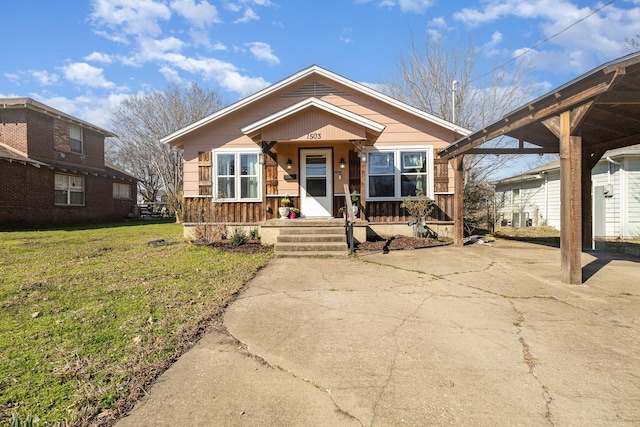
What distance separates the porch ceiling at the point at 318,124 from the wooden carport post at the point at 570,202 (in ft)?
14.9

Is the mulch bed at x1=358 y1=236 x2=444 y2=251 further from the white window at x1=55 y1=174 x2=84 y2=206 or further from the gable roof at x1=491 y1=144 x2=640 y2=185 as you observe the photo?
the white window at x1=55 y1=174 x2=84 y2=206

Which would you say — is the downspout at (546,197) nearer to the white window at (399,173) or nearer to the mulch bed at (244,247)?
the white window at (399,173)

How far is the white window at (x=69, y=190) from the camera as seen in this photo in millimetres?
17734

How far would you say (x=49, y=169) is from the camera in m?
16.9

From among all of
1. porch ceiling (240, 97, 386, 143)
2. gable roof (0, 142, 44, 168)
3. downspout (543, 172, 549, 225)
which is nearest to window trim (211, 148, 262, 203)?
porch ceiling (240, 97, 386, 143)

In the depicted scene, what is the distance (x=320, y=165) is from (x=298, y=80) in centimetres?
295

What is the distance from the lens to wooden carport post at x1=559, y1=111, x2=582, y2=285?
17.4 ft

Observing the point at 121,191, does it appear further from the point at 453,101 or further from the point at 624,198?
the point at 624,198

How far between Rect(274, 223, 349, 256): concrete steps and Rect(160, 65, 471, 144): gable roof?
4685 millimetres

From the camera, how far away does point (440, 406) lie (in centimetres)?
226

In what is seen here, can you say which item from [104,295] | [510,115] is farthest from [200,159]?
[510,115]

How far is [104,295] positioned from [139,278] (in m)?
0.99

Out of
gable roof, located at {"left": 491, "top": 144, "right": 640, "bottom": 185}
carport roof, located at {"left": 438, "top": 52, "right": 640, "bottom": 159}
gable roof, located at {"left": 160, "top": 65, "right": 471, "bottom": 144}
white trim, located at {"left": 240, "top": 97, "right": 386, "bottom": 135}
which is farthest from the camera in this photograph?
gable roof, located at {"left": 491, "top": 144, "right": 640, "bottom": 185}

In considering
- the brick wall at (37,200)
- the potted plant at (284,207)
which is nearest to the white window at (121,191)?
the brick wall at (37,200)
